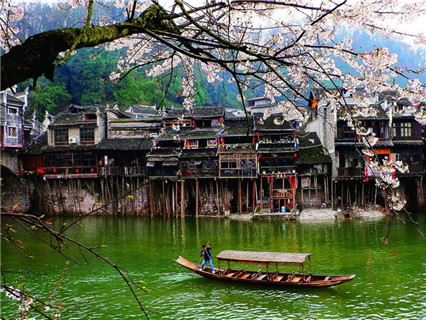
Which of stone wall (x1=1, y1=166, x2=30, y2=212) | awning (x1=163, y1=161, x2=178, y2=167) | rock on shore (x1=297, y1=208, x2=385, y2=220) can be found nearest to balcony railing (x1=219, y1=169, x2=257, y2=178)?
awning (x1=163, y1=161, x2=178, y2=167)

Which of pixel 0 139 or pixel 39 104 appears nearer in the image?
pixel 0 139

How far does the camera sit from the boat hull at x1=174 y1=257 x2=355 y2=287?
1424 centimetres

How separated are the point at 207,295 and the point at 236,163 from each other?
20.7 m

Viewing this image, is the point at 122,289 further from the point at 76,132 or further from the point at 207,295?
the point at 76,132

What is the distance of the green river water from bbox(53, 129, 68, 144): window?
12321 mm

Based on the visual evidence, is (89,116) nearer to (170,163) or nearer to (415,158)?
(170,163)

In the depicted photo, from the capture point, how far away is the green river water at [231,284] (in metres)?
13.0

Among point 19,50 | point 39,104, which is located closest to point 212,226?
point 19,50

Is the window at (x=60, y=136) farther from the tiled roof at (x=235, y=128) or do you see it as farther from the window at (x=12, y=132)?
the tiled roof at (x=235, y=128)

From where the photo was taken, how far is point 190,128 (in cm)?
3744

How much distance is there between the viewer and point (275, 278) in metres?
15.1

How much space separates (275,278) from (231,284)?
1.79 m

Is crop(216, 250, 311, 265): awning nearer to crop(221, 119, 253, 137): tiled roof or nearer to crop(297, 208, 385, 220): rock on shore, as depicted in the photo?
crop(297, 208, 385, 220): rock on shore

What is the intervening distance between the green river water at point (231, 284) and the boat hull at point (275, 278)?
28 cm
